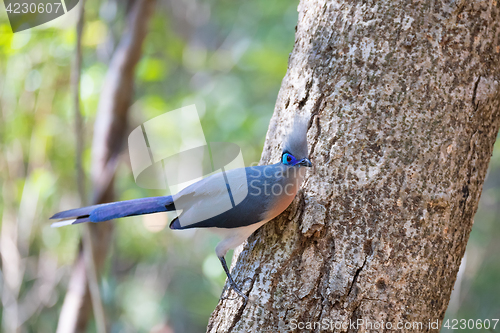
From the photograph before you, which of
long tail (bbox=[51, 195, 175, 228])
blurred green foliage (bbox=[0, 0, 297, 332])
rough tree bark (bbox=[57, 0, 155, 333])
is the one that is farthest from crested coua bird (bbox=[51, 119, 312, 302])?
blurred green foliage (bbox=[0, 0, 297, 332])

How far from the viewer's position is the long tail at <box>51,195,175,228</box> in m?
1.63

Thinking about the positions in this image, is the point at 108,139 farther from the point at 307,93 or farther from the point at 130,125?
the point at 307,93

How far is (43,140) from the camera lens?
498 centimetres

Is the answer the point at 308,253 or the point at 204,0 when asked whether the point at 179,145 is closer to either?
the point at 308,253

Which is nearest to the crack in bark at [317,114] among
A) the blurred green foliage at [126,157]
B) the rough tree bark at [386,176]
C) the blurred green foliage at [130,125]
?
the rough tree bark at [386,176]

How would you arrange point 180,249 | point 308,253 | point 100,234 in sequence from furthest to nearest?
point 180,249
point 100,234
point 308,253

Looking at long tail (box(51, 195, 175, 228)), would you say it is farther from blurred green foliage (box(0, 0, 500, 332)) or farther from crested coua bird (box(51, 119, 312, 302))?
blurred green foliage (box(0, 0, 500, 332))

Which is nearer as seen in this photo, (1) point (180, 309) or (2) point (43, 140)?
(2) point (43, 140)

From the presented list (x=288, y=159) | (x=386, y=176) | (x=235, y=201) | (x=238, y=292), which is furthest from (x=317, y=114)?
(x=238, y=292)

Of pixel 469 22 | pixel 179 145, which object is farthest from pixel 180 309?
pixel 469 22

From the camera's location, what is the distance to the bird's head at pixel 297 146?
1644 millimetres

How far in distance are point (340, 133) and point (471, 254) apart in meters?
6.95

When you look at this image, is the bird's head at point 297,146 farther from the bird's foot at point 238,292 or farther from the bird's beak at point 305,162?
the bird's foot at point 238,292

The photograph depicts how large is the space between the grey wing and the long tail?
7 cm
